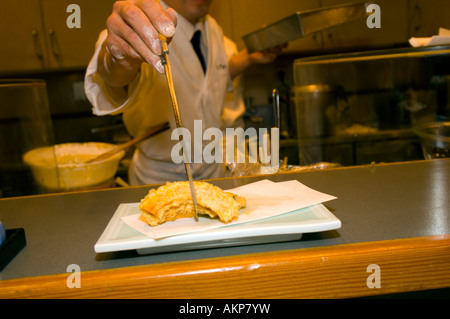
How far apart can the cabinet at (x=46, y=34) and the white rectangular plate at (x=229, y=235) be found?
314 cm

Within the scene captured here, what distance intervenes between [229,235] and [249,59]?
1887mm

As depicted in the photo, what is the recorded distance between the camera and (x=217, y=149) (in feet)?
6.40

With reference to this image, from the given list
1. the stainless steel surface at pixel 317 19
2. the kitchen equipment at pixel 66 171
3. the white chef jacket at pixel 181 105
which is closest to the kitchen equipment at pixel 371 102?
the stainless steel surface at pixel 317 19

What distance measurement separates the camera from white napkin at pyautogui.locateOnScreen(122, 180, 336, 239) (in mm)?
702

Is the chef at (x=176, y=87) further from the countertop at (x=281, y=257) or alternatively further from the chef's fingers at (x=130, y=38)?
the countertop at (x=281, y=257)

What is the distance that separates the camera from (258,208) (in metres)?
0.79

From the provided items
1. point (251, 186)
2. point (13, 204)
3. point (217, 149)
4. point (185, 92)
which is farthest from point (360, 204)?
point (185, 92)

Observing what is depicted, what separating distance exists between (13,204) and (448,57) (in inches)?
64.5

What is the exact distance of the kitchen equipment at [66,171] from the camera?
1.56m

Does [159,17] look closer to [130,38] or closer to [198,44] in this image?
[130,38]

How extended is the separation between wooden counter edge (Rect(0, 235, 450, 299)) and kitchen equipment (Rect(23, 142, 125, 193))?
1.00 m

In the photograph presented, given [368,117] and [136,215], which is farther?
[368,117]

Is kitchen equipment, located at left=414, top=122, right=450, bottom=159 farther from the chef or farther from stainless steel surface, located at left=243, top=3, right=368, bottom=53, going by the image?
the chef
